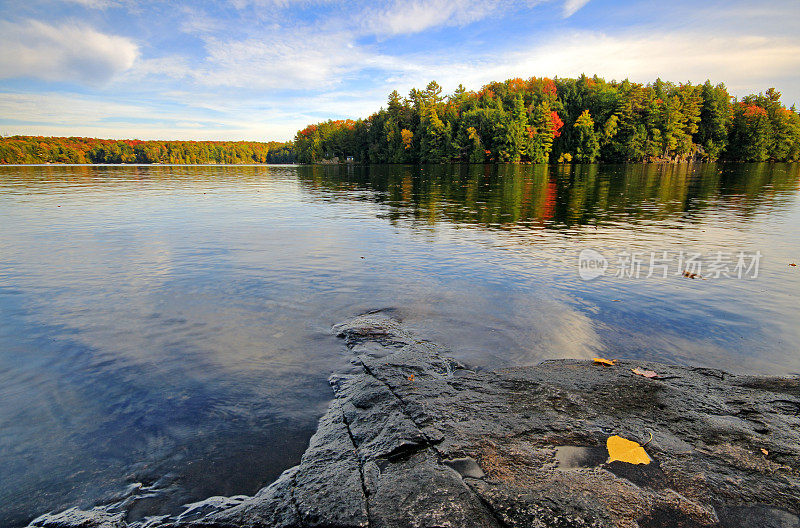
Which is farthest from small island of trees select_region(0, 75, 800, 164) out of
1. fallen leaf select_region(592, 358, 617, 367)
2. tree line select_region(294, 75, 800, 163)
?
fallen leaf select_region(592, 358, 617, 367)

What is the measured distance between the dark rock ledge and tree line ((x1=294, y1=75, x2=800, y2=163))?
9253cm

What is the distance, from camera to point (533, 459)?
316cm

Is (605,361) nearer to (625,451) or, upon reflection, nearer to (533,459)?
(625,451)

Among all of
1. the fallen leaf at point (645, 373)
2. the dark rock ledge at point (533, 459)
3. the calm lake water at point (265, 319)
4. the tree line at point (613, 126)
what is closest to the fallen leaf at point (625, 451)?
the dark rock ledge at point (533, 459)

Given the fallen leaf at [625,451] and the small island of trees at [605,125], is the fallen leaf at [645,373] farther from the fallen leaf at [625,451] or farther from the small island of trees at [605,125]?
the small island of trees at [605,125]

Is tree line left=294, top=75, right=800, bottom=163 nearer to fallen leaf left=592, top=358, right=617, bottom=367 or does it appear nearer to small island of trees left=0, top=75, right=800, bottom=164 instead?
small island of trees left=0, top=75, right=800, bottom=164

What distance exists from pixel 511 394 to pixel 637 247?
9.83 meters

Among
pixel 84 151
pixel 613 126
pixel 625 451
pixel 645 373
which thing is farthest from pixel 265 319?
pixel 84 151

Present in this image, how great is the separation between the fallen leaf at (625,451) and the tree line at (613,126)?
93.4 metres

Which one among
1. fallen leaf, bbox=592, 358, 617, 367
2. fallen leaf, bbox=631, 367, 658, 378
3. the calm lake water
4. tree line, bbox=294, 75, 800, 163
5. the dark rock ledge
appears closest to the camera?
the dark rock ledge

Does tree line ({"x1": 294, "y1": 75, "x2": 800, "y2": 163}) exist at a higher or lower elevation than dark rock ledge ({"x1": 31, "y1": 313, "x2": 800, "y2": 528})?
higher

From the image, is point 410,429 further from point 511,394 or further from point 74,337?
point 74,337

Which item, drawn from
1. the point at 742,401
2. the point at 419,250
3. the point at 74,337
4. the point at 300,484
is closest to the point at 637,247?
the point at 419,250

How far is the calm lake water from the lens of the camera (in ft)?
12.2
